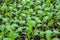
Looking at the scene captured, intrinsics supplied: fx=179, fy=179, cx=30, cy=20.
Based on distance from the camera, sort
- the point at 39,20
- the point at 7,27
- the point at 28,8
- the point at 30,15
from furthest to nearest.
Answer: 1. the point at 28,8
2. the point at 30,15
3. the point at 39,20
4. the point at 7,27

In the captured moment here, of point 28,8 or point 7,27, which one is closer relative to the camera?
point 7,27

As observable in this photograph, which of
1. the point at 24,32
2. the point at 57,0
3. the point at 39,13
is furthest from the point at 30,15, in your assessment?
the point at 57,0

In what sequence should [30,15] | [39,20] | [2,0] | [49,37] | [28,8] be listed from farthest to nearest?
[2,0] < [28,8] < [30,15] < [39,20] < [49,37]

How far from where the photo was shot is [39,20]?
2.37m

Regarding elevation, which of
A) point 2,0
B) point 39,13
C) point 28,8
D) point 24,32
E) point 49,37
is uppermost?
point 2,0

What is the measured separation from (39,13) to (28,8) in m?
0.33

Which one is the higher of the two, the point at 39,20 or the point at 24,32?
the point at 39,20

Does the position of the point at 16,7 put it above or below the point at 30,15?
above

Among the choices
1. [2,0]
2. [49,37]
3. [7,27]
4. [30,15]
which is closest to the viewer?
[49,37]

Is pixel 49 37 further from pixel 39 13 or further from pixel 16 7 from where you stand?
pixel 16 7

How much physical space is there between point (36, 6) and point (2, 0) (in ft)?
2.15

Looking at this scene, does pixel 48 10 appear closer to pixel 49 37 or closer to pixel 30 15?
pixel 30 15

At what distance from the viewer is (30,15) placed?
2594mm

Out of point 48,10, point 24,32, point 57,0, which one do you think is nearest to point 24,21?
point 24,32
